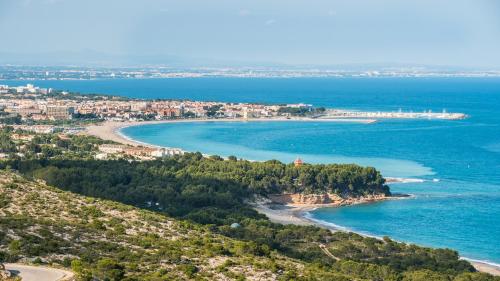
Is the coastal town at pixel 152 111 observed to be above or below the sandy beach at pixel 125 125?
above

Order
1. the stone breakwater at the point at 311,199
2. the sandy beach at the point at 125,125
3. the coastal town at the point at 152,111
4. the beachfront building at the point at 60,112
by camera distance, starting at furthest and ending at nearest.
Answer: the coastal town at the point at 152,111 → the beachfront building at the point at 60,112 → the sandy beach at the point at 125,125 → the stone breakwater at the point at 311,199

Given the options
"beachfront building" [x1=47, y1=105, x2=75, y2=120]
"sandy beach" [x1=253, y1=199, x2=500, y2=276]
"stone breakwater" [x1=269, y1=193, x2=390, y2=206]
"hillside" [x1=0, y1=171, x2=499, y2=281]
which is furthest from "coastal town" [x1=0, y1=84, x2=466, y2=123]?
"hillside" [x1=0, y1=171, x2=499, y2=281]

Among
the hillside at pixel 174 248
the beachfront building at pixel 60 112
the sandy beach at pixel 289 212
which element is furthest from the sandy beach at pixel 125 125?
the hillside at pixel 174 248

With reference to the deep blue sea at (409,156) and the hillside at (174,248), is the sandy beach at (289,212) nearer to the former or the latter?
the deep blue sea at (409,156)

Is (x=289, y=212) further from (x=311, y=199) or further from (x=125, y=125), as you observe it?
(x=125, y=125)

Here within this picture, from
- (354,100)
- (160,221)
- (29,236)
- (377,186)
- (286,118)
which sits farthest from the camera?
(354,100)

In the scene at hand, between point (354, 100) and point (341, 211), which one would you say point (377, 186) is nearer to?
point (341, 211)

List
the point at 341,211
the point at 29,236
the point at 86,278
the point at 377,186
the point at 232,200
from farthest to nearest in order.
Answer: the point at 377,186, the point at 341,211, the point at 232,200, the point at 29,236, the point at 86,278

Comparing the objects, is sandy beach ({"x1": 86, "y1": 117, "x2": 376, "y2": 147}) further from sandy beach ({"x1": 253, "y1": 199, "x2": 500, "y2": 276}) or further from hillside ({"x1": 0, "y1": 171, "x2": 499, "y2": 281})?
hillside ({"x1": 0, "y1": 171, "x2": 499, "y2": 281})

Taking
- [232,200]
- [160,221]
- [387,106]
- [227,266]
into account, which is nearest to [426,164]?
[232,200]
